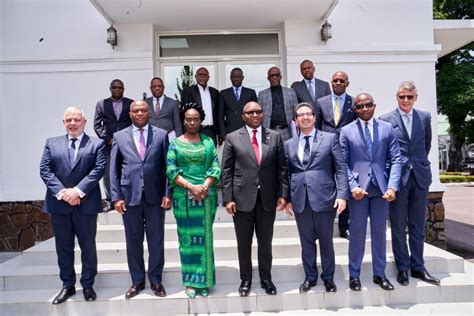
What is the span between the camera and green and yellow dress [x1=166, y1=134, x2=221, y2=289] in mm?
4105

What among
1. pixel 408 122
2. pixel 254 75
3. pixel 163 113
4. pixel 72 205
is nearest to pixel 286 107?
pixel 408 122

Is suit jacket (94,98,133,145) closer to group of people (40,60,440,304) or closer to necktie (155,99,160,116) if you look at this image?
necktie (155,99,160,116)

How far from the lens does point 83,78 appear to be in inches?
283

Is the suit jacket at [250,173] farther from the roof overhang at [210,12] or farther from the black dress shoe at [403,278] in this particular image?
the roof overhang at [210,12]

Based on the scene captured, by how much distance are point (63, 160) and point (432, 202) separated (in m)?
6.27

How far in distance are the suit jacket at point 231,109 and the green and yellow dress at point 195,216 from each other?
1763 mm

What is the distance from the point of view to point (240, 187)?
409 centimetres

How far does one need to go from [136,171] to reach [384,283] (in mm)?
2915

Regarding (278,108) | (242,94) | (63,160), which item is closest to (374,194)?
(278,108)

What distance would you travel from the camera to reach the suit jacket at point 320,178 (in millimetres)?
4129

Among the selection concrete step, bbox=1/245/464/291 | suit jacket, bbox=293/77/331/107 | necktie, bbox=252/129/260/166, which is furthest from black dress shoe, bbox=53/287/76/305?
suit jacket, bbox=293/77/331/107

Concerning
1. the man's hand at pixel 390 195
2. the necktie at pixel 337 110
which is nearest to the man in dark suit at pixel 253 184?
the man's hand at pixel 390 195

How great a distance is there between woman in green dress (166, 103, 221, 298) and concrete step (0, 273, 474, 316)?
0.19 meters

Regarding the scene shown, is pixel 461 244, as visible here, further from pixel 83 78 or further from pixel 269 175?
pixel 83 78
